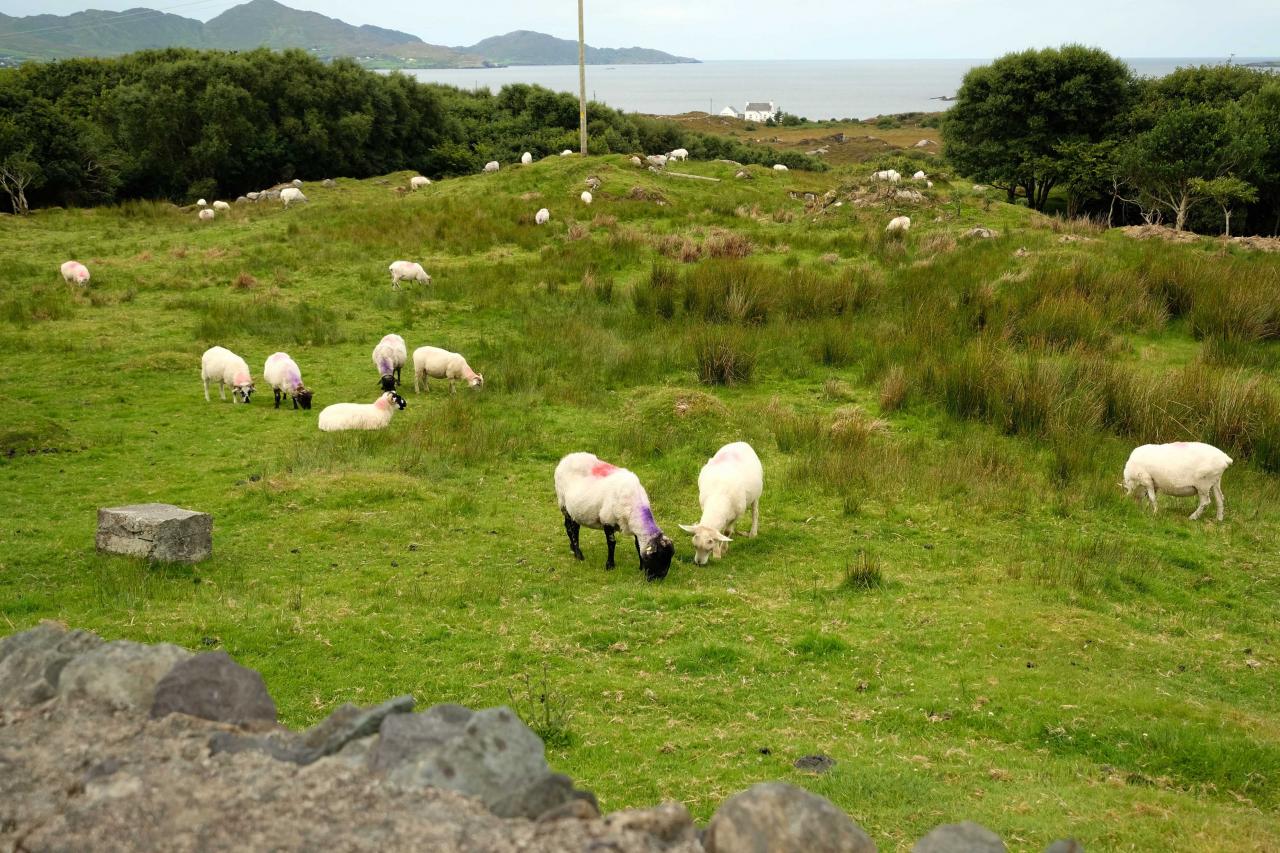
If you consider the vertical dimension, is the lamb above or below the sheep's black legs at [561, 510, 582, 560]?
above

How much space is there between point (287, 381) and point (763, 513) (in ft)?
26.4

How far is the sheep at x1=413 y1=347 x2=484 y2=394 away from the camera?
49.6 feet

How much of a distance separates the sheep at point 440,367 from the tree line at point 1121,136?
95.3 feet

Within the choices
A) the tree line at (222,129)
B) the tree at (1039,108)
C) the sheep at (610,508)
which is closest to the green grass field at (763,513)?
the sheep at (610,508)

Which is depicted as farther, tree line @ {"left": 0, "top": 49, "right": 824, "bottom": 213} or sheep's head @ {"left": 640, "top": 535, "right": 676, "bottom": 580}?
tree line @ {"left": 0, "top": 49, "right": 824, "bottom": 213}

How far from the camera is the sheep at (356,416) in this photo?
13016mm

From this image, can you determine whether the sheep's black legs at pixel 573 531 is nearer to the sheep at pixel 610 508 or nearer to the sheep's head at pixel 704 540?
the sheep at pixel 610 508

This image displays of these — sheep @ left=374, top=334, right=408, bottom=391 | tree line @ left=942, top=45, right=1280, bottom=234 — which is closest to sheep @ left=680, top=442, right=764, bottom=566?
sheep @ left=374, top=334, right=408, bottom=391

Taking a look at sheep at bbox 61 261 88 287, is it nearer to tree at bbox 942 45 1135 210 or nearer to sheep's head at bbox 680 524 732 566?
sheep's head at bbox 680 524 732 566

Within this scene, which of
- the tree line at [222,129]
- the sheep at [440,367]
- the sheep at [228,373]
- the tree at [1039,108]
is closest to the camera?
the sheep at [228,373]

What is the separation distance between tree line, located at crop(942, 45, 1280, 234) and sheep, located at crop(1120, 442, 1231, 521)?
27406 millimetres

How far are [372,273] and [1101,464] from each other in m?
17.1

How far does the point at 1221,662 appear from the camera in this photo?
7.23 m

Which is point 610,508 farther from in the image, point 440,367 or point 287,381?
point 287,381
